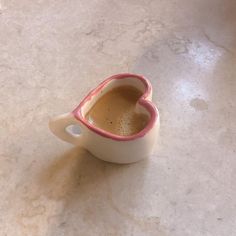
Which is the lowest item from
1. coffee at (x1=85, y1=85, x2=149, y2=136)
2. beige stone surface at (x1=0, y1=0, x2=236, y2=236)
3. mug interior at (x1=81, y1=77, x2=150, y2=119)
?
beige stone surface at (x1=0, y1=0, x2=236, y2=236)

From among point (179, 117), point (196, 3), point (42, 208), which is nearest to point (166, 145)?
point (179, 117)

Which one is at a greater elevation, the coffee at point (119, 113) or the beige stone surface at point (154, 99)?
the coffee at point (119, 113)

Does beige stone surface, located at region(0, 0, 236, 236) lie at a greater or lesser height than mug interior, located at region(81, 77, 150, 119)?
lesser

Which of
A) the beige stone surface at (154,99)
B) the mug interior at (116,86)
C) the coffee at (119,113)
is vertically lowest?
the beige stone surface at (154,99)

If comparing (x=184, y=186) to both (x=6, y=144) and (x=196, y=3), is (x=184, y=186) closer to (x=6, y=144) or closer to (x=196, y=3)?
(x=6, y=144)

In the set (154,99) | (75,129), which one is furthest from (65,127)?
(154,99)
